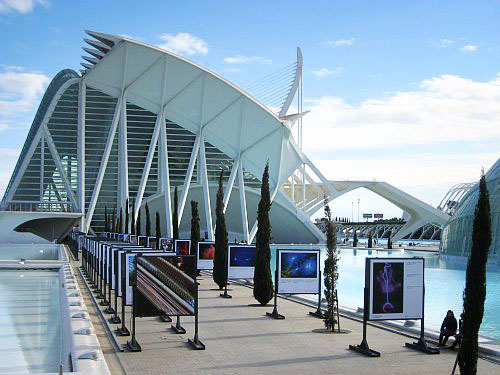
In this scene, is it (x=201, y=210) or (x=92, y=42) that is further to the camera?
(x=201, y=210)

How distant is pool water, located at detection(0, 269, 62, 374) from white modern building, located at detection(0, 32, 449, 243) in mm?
37862

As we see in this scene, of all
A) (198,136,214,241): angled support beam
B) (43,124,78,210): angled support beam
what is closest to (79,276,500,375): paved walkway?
(198,136,214,241): angled support beam

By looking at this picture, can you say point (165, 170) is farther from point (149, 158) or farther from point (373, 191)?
point (373, 191)

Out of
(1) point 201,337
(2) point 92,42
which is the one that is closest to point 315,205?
(2) point 92,42

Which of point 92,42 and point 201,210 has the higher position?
point 92,42

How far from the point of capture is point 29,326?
15.7 meters

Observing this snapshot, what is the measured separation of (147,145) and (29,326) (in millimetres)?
55015

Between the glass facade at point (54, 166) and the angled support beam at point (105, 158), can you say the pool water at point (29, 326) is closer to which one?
the angled support beam at point (105, 158)

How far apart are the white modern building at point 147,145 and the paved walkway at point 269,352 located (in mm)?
47181

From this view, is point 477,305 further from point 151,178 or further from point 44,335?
point 151,178

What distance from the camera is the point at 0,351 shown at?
40.4 feet

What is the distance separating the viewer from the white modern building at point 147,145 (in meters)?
65.0

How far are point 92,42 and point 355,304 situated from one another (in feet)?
143

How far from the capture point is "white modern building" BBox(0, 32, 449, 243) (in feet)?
213
